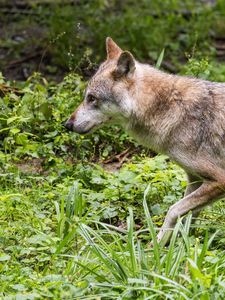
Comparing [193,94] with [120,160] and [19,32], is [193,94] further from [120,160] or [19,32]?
[19,32]

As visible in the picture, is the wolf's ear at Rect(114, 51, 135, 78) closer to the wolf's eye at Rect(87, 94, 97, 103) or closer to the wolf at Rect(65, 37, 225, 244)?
the wolf at Rect(65, 37, 225, 244)

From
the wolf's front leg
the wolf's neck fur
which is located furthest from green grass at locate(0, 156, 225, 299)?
the wolf's neck fur

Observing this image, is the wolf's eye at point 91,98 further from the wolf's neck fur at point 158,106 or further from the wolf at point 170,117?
the wolf's neck fur at point 158,106

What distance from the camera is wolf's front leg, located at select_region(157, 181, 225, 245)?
23.2 feet

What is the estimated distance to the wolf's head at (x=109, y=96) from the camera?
748 cm

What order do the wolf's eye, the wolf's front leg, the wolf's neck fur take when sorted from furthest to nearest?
the wolf's eye < the wolf's neck fur < the wolf's front leg

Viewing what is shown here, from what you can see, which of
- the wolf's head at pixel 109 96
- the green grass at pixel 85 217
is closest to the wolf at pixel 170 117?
the wolf's head at pixel 109 96

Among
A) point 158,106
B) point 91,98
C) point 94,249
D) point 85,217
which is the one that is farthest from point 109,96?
point 94,249

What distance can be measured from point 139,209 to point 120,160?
1.50 meters

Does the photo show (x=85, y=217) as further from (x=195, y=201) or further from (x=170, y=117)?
(x=170, y=117)

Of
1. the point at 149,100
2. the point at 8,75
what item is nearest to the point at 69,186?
the point at 149,100

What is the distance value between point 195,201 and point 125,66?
1.31 m

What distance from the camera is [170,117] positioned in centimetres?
734

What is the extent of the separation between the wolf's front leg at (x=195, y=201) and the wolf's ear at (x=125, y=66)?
1.17m
